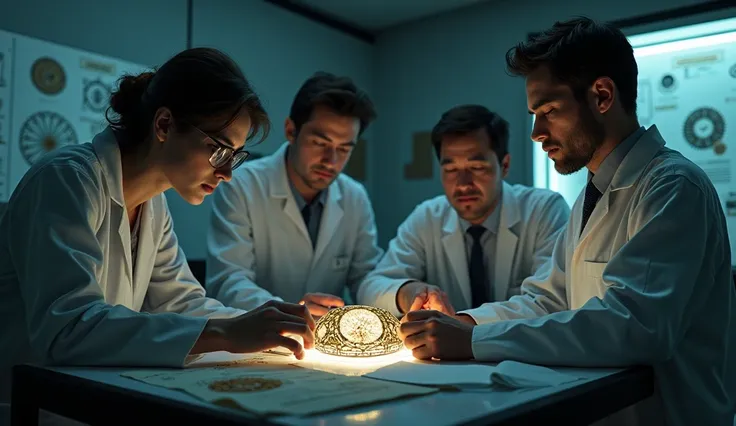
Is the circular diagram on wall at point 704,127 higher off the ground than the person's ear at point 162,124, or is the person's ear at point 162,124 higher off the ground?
the circular diagram on wall at point 704,127

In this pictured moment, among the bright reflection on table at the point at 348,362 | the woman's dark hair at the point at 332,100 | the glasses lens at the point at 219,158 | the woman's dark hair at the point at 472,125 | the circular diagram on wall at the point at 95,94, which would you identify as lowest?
the bright reflection on table at the point at 348,362

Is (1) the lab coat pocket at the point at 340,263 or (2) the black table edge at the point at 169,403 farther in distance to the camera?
(1) the lab coat pocket at the point at 340,263

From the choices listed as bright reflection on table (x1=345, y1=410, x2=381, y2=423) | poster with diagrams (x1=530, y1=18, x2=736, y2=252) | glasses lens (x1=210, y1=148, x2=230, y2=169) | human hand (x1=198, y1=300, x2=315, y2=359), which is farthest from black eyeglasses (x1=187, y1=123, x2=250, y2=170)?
poster with diagrams (x1=530, y1=18, x2=736, y2=252)

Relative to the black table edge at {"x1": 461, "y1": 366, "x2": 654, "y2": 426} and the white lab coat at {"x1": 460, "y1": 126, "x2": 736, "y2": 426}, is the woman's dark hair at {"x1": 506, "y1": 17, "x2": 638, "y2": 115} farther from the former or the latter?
the black table edge at {"x1": 461, "y1": 366, "x2": 654, "y2": 426}

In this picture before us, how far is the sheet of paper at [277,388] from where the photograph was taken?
976 millimetres

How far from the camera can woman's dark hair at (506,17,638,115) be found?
1771 mm

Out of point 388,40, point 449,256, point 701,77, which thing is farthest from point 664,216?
point 388,40

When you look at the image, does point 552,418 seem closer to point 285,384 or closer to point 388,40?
point 285,384

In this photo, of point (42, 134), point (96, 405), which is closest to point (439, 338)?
point (96, 405)

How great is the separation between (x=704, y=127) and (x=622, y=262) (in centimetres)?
259

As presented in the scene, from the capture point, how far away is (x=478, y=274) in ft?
9.13

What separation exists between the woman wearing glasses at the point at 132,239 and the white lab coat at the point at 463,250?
1043mm

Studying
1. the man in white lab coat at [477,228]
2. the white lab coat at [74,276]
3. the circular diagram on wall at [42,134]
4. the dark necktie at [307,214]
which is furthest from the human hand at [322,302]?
the circular diagram on wall at [42,134]

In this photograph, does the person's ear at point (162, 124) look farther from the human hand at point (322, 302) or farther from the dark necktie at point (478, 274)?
the dark necktie at point (478, 274)
